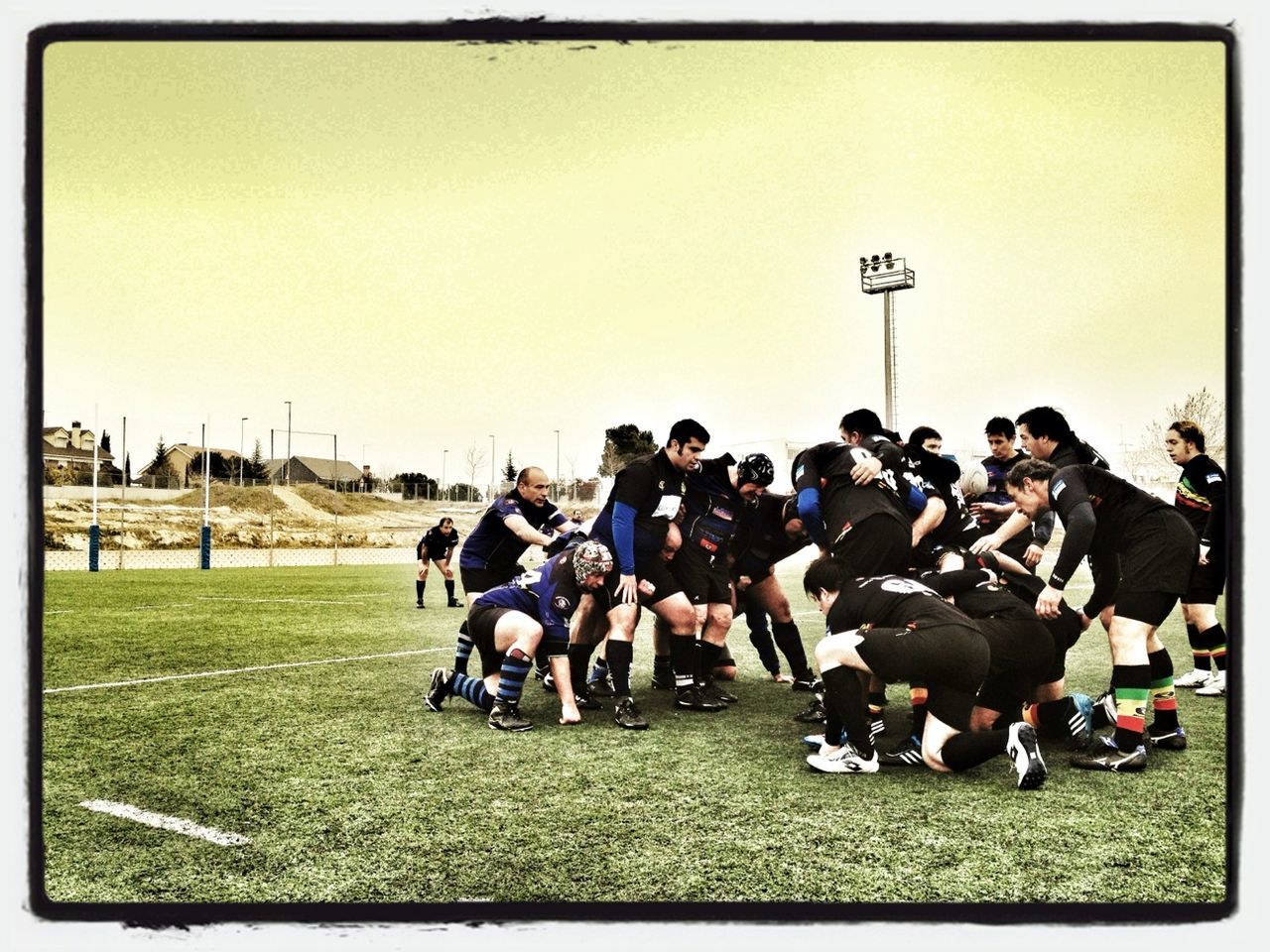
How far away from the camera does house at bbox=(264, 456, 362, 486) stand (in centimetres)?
1153

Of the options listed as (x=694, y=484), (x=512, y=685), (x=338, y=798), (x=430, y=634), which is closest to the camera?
(x=338, y=798)

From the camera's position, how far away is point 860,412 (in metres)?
4.77

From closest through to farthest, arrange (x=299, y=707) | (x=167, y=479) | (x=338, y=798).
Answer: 1. (x=338, y=798)
2. (x=299, y=707)
3. (x=167, y=479)

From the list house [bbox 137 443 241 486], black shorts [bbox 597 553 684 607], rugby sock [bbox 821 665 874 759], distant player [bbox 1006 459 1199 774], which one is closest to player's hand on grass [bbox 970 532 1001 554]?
distant player [bbox 1006 459 1199 774]

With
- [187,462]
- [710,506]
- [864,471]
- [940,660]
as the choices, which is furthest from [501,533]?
[187,462]

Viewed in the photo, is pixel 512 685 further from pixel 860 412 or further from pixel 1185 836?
pixel 1185 836

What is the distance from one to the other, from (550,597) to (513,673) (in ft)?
1.43

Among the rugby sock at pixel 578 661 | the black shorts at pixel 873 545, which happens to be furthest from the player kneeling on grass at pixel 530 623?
the black shorts at pixel 873 545

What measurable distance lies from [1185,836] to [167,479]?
15.8m

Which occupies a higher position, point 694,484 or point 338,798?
point 694,484

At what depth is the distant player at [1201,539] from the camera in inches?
158

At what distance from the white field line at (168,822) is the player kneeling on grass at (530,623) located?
1772mm

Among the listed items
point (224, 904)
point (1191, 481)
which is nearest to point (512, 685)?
point (224, 904)

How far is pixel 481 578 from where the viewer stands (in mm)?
5922
